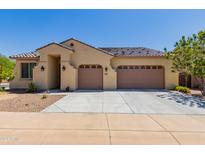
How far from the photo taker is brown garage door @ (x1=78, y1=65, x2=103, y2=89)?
1706cm

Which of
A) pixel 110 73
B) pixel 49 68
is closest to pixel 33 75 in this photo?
pixel 49 68

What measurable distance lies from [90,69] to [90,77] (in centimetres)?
91

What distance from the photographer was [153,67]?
1748 cm

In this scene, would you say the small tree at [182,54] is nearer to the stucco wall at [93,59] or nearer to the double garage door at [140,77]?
the double garage door at [140,77]

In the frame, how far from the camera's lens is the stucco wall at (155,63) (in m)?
17.2

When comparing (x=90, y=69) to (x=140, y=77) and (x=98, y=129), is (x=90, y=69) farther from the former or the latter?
(x=98, y=129)

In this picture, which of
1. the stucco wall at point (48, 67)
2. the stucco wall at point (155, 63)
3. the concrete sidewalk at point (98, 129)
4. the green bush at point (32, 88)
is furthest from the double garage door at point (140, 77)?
the concrete sidewalk at point (98, 129)

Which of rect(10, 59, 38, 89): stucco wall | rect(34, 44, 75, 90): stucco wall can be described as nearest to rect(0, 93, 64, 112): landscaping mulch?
rect(34, 44, 75, 90): stucco wall

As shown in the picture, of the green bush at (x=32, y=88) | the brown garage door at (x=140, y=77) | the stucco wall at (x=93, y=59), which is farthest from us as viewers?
the brown garage door at (x=140, y=77)

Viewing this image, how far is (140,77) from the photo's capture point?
57.1ft

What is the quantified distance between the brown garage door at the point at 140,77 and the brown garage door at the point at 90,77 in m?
2.21

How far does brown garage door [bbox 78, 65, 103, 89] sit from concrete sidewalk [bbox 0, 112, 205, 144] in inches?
409
